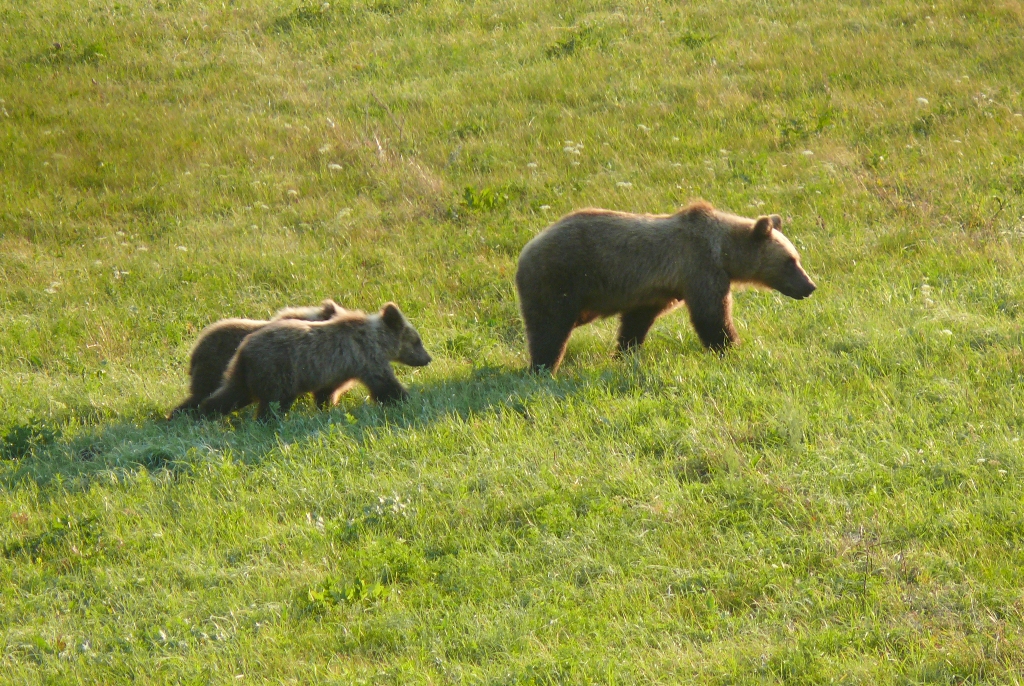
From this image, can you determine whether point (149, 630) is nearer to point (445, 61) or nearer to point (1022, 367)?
point (1022, 367)

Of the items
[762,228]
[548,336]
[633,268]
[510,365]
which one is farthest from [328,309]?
[762,228]

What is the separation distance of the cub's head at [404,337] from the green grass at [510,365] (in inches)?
7.7

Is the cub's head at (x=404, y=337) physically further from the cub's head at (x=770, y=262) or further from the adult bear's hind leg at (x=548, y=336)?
the cub's head at (x=770, y=262)

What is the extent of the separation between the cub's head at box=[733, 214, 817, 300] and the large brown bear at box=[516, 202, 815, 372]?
0.01m

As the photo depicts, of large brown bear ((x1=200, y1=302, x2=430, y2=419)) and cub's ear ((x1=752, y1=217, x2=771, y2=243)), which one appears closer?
large brown bear ((x1=200, y1=302, x2=430, y2=419))

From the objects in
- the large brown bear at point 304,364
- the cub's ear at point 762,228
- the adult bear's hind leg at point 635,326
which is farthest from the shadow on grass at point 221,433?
the cub's ear at point 762,228

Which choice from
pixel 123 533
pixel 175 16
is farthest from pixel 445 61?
pixel 123 533

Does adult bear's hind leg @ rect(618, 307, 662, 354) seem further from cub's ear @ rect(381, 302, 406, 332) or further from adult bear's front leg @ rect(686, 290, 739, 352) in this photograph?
cub's ear @ rect(381, 302, 406, 332)

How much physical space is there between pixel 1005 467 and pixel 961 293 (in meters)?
3.69

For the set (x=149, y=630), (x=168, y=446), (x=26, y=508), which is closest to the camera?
(x=149, y=630)

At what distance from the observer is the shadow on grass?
7547mm

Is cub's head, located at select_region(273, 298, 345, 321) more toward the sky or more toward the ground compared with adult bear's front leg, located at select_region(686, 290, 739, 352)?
more toward the sky

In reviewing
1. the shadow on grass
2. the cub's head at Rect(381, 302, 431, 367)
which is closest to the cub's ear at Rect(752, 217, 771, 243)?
the shadow on grass

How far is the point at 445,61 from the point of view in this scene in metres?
18.4
